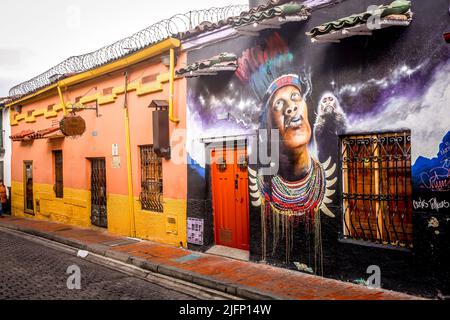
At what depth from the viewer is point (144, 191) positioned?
40.2 feet

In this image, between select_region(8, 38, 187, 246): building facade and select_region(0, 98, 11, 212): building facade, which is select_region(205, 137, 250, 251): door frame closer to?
select_region(8, 38, 187, 246): building facade

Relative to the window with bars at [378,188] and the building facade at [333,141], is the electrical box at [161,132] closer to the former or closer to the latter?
the building facade at [333,141]

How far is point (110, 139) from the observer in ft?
44.2

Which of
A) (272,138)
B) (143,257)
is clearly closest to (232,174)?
(272,138)

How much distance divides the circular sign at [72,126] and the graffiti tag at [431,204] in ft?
34.2

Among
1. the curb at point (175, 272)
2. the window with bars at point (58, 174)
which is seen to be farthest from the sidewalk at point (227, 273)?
the window with bars at point (58, 174)

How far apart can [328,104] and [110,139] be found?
776cm

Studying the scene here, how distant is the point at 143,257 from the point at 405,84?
6.15 meters

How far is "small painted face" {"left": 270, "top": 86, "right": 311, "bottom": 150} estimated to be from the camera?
8.03m

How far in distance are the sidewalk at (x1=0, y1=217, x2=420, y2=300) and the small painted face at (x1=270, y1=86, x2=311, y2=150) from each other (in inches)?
90.8

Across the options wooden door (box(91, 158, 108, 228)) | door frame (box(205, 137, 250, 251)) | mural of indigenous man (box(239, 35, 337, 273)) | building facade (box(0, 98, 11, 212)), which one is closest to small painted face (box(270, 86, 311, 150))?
mural of indigenous man (box(239, 35, 337, 273))

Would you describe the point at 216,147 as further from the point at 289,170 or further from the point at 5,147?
the point at 5,147

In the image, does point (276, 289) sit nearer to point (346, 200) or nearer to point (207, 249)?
point (346, 200)

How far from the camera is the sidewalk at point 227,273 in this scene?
679cm
